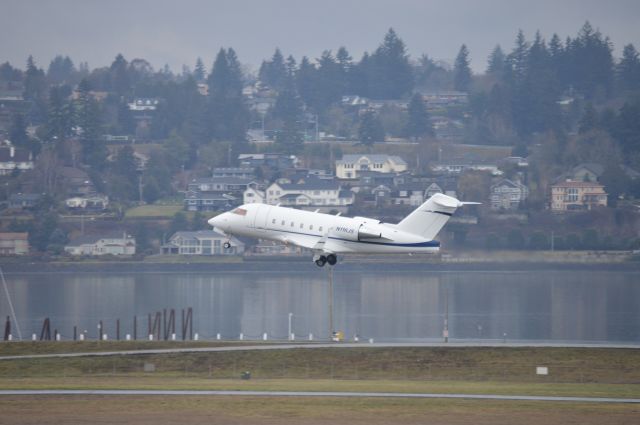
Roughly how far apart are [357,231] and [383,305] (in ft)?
269

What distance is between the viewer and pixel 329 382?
267 feet

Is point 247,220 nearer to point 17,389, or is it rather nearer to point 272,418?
point 17,389

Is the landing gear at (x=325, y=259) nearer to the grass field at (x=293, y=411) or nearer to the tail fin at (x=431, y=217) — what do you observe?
the tail fin at (x=431, y=217)

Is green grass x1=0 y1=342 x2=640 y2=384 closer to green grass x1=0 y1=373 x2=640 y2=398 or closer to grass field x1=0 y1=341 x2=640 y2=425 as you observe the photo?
grass field x1=0 y1=341 x2=640 y2=425

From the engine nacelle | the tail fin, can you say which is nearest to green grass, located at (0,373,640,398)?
the engine nacelle

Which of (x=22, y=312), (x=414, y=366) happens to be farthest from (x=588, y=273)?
(x=414, y=366)

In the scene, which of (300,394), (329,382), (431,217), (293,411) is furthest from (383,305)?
(293,411)

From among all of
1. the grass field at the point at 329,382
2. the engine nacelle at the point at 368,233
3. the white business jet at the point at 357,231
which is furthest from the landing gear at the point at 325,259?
the grass field at the point at 329,382

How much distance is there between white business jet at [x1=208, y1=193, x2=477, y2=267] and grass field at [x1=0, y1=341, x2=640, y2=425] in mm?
7540

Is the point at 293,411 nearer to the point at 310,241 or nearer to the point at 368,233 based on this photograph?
the point at 368,233

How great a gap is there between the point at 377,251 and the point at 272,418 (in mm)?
24056

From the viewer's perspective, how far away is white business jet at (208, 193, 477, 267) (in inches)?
3410

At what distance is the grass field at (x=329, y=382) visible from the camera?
65.6m

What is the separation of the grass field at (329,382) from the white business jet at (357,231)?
754 centimetres
